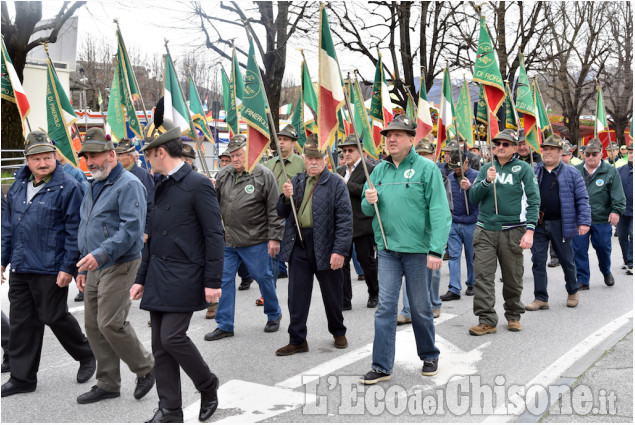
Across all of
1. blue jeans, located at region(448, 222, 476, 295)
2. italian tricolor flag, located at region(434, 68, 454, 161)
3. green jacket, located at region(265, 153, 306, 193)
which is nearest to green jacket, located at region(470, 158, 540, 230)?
blue jeans, located at region(448, 222, 476, 295)

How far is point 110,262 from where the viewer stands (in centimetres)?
472

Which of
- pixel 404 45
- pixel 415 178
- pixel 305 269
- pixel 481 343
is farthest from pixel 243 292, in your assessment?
pixel 404 45

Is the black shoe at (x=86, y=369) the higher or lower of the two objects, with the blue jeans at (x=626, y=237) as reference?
lower

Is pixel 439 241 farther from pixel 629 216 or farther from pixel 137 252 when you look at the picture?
pixel 629 216

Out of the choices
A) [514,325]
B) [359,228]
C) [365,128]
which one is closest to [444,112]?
[365,128]

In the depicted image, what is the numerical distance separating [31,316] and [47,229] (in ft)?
2.42

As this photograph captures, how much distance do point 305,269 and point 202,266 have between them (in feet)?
6.11

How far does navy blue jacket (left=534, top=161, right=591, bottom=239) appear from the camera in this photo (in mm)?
7926

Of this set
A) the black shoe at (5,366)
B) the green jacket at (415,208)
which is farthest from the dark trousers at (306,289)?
the black shoe at (5,366)

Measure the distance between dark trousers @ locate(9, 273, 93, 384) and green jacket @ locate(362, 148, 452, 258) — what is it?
2652 mm

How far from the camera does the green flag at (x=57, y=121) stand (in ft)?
25.9

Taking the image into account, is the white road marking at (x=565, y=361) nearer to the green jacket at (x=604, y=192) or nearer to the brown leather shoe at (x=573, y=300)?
the brown leather shoe at (x=573, y=300)

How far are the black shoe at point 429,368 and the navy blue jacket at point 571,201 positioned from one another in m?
3.45

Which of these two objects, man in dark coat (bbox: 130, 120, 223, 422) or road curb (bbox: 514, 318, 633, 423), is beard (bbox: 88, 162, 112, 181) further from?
road curb (bbox: 514, 318, 633, 423)
